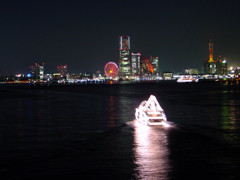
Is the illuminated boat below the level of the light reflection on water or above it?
above

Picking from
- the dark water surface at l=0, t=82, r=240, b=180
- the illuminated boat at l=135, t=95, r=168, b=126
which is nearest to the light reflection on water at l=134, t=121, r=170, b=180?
the dark water surface at l=0, t=82, r=240, b=180

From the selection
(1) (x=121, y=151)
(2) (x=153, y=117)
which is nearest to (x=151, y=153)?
(1) (x=121, y=151)

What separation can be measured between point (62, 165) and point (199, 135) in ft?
21.6

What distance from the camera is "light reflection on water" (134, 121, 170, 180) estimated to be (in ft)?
27.4

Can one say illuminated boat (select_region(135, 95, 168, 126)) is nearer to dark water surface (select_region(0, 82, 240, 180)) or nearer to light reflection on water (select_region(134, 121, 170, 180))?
dark water surface (select_region(0, 82, 240, 180))

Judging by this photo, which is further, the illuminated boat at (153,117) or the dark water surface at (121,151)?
the illuminated boat at (153,117)

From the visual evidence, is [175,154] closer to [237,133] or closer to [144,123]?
[237,133]

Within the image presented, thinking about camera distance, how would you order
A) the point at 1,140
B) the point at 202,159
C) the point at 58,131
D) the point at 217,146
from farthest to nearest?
the point at 58,131 < the point at 1,140 < the point at 217,146 < the point at 202,159

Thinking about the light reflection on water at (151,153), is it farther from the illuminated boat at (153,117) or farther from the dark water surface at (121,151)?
the illuminated boat at (153,117)

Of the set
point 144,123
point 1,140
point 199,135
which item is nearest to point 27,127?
point 1,140

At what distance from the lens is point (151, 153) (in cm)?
1050

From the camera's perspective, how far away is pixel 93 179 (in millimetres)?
7809

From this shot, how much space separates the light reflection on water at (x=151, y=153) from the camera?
8.34m

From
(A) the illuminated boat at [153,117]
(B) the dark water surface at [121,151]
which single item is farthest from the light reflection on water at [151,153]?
(A) the illuminated boat at [153,117]
